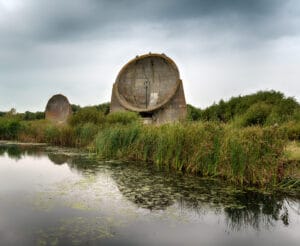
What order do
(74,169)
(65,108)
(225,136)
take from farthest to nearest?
1. (65,108)
2. (74,169)
3. (225,136)

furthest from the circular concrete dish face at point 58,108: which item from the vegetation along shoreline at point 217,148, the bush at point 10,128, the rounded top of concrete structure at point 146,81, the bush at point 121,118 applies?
the vegetation along shoreline at point 217,148

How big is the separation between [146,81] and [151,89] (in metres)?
0.70

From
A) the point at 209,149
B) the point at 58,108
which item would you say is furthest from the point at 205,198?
the point at 58,108

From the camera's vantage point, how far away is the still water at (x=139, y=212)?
425cm

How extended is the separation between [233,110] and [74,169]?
18159mm

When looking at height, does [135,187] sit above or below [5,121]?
below

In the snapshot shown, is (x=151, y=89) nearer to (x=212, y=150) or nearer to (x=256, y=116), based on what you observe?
(x=256, y=116)

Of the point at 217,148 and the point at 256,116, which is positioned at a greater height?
the point at 256,116

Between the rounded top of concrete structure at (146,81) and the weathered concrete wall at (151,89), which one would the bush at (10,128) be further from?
the rounded top of concrete structure at (146,81)

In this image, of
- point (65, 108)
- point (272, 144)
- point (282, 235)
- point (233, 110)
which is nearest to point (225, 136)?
point (272, 144)

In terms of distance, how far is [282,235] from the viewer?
456 centimetres

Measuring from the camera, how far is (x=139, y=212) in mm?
5301

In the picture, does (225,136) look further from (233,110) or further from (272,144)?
(233,110)

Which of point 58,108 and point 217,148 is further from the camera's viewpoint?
point 58,108
